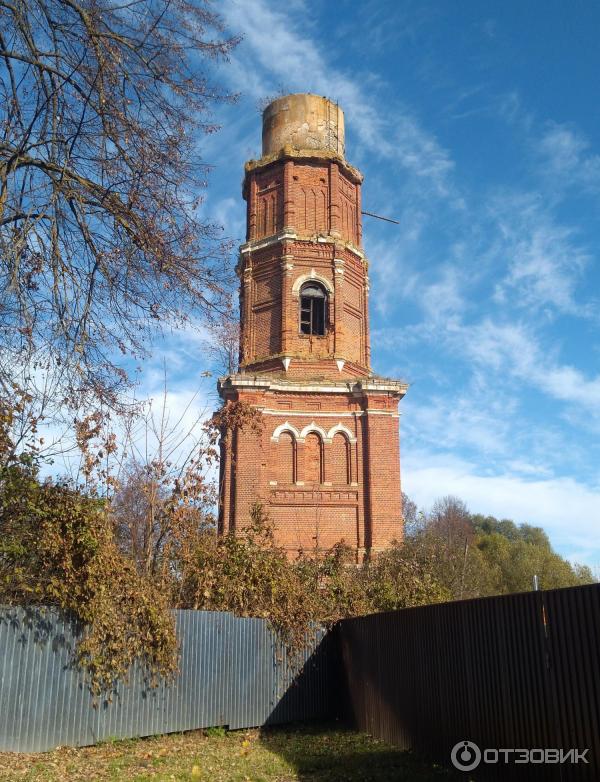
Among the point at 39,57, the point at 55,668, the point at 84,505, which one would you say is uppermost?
the point at 39,57

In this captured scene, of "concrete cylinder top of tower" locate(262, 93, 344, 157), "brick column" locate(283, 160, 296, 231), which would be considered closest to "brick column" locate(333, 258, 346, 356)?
"brick column" locate(283, 160, 296, 231)

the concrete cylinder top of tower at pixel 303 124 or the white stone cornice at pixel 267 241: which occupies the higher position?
the concrete cylinder top of tower at pixel 303 124

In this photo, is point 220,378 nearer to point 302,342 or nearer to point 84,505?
point 302,342

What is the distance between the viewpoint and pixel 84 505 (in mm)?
11164

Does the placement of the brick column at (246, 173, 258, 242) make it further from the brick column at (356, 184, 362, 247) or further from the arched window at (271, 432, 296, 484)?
the arched window at (271, 432, 296, 484)

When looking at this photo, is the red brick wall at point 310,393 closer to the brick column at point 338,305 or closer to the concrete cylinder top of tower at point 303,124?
the brick column at point 338,305

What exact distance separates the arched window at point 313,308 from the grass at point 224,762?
16009mm

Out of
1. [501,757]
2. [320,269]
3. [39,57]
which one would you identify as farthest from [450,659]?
[320,269]

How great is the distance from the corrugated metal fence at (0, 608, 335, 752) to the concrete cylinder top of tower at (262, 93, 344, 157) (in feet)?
65.4

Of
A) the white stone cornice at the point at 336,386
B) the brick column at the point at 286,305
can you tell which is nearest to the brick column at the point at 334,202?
the brick column at the point at 286,305

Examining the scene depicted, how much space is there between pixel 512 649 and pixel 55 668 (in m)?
6.51

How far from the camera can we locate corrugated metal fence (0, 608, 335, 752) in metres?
9.98

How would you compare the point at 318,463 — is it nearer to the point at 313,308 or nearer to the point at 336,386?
the point at 336,386

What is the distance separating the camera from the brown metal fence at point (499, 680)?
6602 mm
